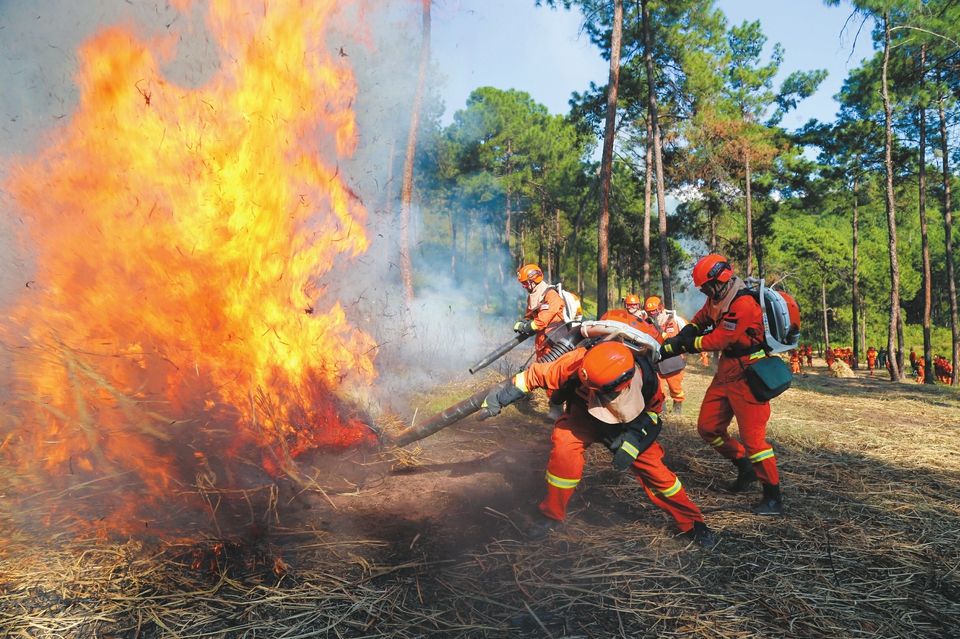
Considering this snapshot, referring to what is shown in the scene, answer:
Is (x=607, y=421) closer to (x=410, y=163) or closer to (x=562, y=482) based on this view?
(x=562, y=482)

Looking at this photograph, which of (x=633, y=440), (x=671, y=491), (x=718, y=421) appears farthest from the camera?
(x=718, y=421)

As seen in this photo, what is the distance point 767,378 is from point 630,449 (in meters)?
1.63

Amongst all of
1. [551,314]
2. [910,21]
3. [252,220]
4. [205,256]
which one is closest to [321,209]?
[252,220]

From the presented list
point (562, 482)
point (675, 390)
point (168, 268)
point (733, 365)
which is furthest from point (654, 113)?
point (168, 268)

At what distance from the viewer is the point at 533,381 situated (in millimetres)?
3969

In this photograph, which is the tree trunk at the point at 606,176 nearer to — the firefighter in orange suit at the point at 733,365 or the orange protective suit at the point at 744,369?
the firefighter in orange suit at the point at 733,365

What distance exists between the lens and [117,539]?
364cm

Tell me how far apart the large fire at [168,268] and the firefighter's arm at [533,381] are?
196 cm

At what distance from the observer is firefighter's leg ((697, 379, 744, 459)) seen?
4820 millimetres

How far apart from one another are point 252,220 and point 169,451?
2.14m

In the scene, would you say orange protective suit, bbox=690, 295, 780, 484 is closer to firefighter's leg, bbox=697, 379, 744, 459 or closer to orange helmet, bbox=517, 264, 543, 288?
firefighter's leg, bbox=697, 379, 744, 459

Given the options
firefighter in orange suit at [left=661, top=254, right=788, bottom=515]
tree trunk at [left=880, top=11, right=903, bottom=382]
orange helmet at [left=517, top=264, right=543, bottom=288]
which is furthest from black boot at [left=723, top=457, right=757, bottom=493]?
tree trunk at [left=880, top=11, right=903, bottom=382]

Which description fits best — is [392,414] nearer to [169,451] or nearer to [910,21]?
[169,451]

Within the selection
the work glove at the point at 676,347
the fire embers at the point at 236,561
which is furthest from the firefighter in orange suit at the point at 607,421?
the fire embers at the point at 236,561
